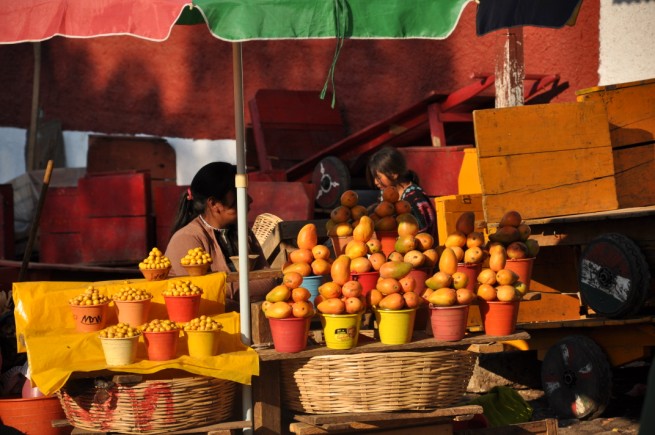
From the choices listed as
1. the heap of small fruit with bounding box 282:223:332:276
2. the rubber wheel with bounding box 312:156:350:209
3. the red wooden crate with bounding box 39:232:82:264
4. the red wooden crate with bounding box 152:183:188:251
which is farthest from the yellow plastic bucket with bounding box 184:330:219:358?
the red wooden crate with bounding box 39:232:82:264

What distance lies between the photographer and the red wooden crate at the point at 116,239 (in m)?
9.23

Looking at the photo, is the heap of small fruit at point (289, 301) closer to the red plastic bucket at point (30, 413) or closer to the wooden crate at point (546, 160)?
the red plastic bucket at point (30, 413)

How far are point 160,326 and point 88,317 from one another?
35 cm

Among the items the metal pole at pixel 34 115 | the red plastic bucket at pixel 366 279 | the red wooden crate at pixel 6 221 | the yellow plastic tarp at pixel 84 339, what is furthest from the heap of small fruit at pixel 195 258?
the metal pole at pixel 34 115

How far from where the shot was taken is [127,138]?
35.6 feet

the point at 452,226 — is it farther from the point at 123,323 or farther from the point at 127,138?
the point at 127,138

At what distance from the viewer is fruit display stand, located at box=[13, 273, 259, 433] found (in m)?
3.97

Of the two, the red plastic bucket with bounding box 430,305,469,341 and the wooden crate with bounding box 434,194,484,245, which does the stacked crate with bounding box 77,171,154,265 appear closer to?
the wooden crate with bounding box 434,194,484,245

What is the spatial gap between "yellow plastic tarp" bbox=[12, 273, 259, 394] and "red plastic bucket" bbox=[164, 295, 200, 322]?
91 mm

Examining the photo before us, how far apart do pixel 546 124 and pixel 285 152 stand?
13.5ft

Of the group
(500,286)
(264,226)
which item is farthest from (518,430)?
(264,226)

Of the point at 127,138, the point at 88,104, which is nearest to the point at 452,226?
the point at 127,138

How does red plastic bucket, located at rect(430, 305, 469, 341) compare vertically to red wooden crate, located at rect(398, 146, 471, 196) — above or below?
below

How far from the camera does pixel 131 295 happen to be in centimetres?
418
